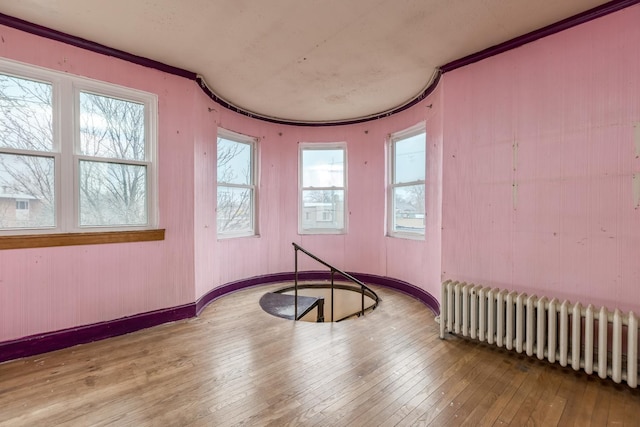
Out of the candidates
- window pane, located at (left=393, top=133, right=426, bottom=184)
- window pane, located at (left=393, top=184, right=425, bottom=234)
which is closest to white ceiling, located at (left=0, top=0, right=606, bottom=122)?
window pane, located at (left=393, top=133, right=426, bottom=184)

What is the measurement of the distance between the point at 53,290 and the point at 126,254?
1.90 feet

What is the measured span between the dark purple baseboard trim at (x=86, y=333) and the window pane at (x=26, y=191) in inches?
36.8

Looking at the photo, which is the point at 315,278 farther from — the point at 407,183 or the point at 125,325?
the point at 125,325

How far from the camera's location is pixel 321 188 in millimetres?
4773

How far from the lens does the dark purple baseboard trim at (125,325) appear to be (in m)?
2.34

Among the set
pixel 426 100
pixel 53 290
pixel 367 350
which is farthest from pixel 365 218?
pixel 53 290

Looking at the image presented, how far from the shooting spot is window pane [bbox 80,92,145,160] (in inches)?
104

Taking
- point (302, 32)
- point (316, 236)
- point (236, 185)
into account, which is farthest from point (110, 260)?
point (316, 236)

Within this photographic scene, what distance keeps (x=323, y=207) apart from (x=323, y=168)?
2.12 feet

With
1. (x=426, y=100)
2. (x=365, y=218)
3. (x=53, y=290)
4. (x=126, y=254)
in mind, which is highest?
(x=426, y=100)

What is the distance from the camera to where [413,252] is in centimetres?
396

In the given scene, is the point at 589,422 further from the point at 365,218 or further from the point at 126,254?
the point at 126,254

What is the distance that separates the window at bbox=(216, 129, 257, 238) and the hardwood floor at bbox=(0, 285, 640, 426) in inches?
67.9

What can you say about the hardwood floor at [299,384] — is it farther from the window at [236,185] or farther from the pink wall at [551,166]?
the window at [236,185]
